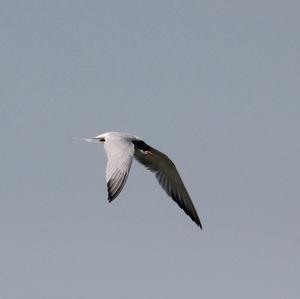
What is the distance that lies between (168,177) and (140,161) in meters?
0.68

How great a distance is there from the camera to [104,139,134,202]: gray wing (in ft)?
68.7

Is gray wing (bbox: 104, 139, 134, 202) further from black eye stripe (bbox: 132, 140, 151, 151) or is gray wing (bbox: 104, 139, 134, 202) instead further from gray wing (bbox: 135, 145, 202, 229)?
gray wing (bbox: 135, 145, 202, 229)

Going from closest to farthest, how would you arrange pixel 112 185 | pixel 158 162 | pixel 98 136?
pixel 112 185
pixel 98 136
pixel 158 162

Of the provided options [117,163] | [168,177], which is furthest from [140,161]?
[117,163]

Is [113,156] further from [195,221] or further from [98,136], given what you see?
[195,221]

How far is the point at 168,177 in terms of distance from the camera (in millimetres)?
25328

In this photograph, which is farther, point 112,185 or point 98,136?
point 98,136

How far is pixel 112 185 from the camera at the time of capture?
21000 mm

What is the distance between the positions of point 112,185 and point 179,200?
4.32 metres

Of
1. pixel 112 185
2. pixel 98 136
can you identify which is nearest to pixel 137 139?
pixel 98 136

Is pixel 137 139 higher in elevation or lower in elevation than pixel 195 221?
higher

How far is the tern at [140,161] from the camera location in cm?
2123

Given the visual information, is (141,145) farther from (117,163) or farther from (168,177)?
(117,163)

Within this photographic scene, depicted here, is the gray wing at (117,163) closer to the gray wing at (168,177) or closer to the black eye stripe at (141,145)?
the black eye stripe at (141,145)
